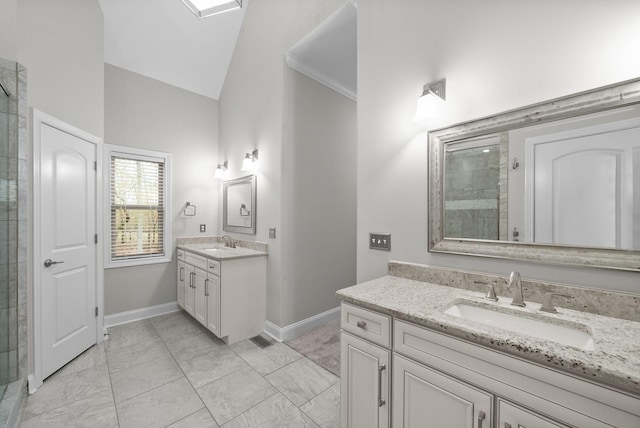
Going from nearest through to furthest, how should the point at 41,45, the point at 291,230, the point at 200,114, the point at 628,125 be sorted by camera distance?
the point at 628,125 → the point at 41,45 → the point at 291,230 → the point at 200,114

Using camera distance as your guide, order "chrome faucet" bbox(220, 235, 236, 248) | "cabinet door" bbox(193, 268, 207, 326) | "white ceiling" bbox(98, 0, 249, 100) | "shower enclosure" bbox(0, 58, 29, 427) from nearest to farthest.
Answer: "shower enclosure" bbox(0, 58, 29, 427) → "cabinet door" bbox(193, 268, 207, 326) → "white ceiling" bbox(98, 0, 249, 100) → "chrome faucet" bbox(220, 235, 236, 248)

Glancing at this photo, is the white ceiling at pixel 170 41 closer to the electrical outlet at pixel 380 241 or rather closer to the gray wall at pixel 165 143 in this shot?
the gray wall at pixel 165 143

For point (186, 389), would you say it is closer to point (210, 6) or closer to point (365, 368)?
point (365, 368)

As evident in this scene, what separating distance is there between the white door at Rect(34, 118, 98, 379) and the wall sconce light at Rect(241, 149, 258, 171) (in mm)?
1456

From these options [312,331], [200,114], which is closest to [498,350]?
[312,331]

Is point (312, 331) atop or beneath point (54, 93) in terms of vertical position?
beneath

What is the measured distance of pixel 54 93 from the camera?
2.21 meters

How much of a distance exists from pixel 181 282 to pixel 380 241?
110 inches

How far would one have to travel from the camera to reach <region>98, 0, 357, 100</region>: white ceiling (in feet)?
8.98

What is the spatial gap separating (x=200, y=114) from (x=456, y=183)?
367 cm

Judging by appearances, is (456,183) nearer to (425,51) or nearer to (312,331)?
(425,51)

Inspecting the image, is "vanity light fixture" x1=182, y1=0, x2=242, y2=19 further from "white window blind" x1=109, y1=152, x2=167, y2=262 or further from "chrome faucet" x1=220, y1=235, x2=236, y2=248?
"chrome faucet" x1=220, y1=235, x2=236, y2=248

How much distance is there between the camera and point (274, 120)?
2.92 m

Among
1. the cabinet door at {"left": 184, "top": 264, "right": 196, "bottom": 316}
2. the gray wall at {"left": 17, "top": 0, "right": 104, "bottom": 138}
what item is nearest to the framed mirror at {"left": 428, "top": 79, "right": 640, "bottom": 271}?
the cabinet door at {"left": 184, "top": 264, "right": 196, "bottom": 316}
